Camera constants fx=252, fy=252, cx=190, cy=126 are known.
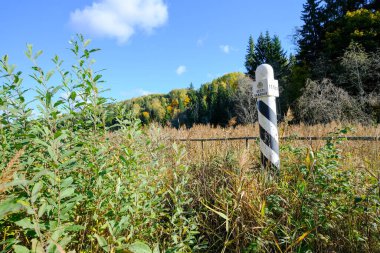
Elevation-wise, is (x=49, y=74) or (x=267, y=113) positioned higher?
(x=49, y=74)

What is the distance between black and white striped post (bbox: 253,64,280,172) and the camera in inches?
116

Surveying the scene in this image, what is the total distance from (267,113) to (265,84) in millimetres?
370

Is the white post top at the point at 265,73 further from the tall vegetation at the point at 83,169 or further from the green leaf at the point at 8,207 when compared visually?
the green leaf at the point at 8,207

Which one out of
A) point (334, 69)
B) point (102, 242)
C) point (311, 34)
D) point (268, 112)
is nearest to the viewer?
point (102, 242)

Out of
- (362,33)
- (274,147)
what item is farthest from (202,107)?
(274,147)

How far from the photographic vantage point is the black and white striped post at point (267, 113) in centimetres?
294

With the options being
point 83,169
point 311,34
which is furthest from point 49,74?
point 311,34

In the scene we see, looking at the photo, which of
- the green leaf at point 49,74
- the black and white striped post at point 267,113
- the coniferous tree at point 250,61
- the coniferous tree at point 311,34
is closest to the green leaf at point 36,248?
the green leaf at point 49,74

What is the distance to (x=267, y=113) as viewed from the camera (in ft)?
10.3

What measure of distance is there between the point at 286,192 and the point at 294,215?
257 millimetres

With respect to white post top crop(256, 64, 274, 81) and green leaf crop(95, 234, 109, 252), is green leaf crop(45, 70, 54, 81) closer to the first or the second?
green leaf crop(95, 234, 109, 252)

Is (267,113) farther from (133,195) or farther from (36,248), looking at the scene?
(36,248)

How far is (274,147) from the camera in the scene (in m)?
2.94

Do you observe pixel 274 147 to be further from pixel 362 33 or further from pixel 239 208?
pixel 362 33
